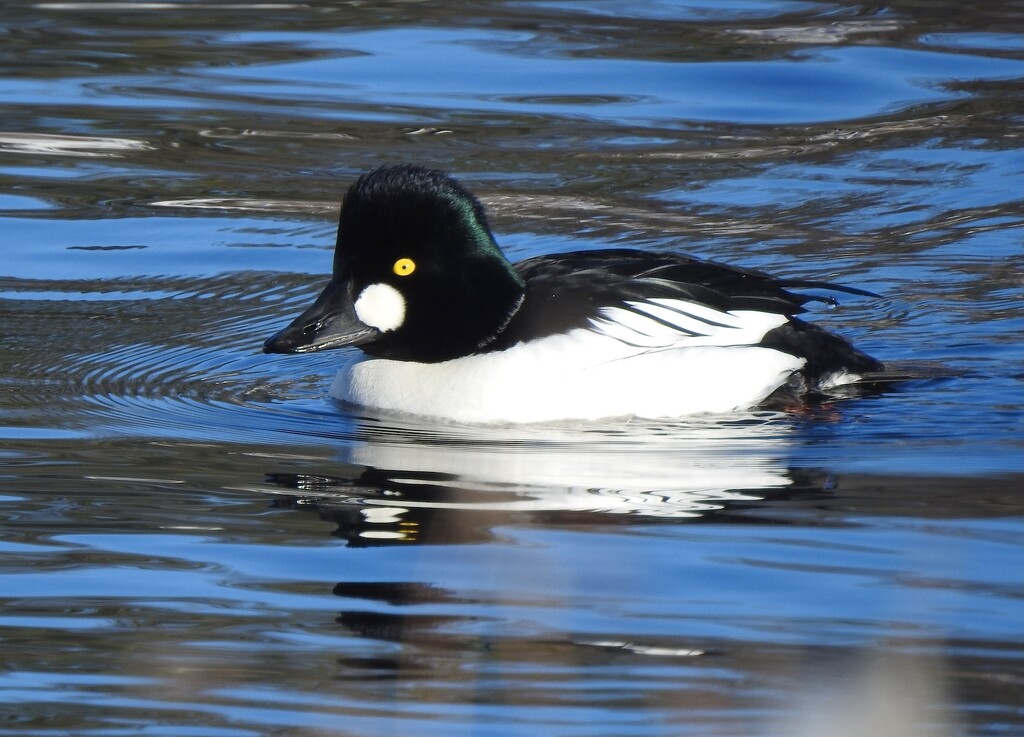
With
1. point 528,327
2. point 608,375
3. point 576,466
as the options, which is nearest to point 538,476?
point 576,466

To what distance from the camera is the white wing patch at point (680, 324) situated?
6.40 m

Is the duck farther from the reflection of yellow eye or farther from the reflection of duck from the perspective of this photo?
the reflection of duck

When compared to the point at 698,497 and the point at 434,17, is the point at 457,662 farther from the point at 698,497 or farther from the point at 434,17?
the point at 434,17

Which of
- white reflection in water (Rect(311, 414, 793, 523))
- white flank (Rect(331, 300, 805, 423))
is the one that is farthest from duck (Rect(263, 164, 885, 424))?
white reflection in water (Rect(311, 414, 793, 523))

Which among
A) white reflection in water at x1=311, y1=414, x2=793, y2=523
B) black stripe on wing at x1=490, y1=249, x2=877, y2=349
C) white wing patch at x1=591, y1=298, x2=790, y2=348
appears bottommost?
white reflection in water at x1=311, y1=414, x2=793, y2=523

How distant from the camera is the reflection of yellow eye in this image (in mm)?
6398

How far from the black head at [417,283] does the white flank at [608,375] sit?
127 mm

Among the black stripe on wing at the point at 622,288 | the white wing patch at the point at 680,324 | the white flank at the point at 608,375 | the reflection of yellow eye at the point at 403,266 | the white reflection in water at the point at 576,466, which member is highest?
the reflection of yellow eye at the point at 403,266

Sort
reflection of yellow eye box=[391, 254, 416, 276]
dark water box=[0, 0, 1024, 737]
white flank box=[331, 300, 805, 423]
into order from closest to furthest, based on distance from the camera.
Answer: dark water box=[0, 0, 1024, 737] → white flank box=[331, 300, 805, 423] → reflection of yellow eye box=[391, 254, 416, 276]

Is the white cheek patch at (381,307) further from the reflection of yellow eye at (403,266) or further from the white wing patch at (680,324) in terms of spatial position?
the white wing patch at (680,324)

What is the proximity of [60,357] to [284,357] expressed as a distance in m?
0.94

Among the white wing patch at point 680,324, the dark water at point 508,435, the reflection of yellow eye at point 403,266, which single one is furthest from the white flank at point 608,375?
the reflection of yellow eye at point 403,266

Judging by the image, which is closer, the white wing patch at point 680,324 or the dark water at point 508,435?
the dark water at point 508,435

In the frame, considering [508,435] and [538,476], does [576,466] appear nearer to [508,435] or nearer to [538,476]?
[538,476]
